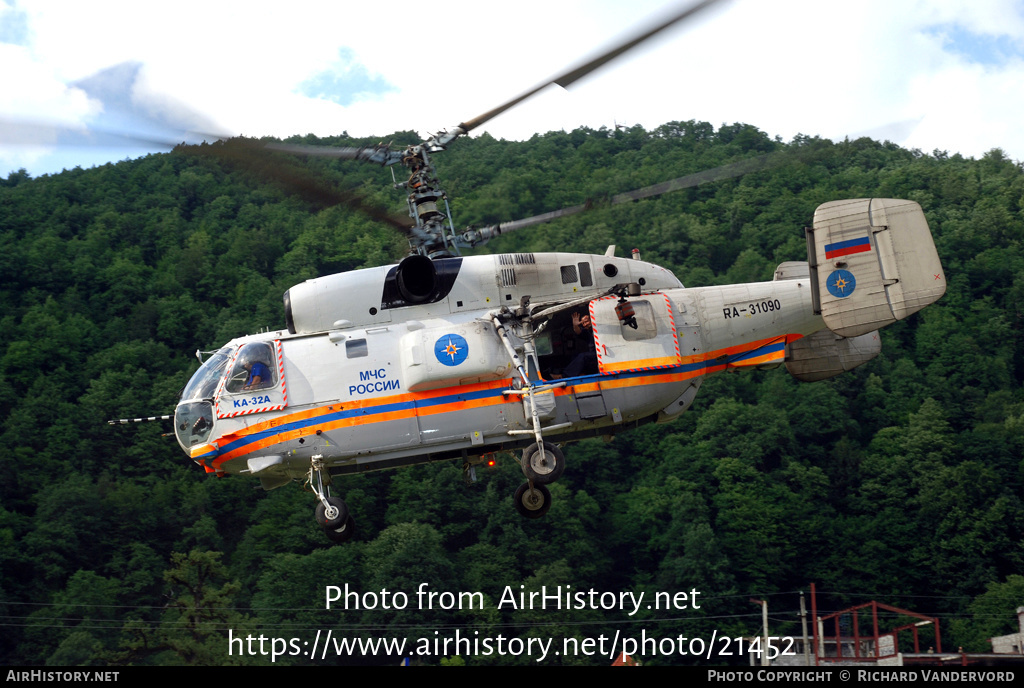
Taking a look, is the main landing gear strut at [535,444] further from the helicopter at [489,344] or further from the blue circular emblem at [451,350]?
the blue circular emblem at [451,350]

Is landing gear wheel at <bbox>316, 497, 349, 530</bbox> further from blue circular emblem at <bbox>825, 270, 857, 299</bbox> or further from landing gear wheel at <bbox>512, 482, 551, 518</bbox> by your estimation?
blue circular emblem at <bbox>825, 270, 857, 299</bbox>

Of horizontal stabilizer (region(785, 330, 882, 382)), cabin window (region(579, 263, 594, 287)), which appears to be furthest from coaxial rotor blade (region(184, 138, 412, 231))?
horizontal stabilizer (region(785, 330, 882, 382))

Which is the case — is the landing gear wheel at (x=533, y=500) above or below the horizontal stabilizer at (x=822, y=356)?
below

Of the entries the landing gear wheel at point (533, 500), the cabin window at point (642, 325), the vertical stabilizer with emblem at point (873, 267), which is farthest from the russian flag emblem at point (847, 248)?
the landing gear wheel at point (533, 500)

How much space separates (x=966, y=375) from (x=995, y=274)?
287 inches

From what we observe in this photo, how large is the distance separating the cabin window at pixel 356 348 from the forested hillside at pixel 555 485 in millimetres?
27216

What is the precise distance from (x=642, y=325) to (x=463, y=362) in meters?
2.69

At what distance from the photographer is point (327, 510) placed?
15.1 m

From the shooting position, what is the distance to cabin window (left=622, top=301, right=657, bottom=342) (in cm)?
1559

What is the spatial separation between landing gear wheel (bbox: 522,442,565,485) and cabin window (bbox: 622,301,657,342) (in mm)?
1996

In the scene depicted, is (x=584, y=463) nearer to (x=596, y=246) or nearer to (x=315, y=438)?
(x=596, y=246)

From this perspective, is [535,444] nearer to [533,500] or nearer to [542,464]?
[542,464]

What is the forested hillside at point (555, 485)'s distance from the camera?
156 ft

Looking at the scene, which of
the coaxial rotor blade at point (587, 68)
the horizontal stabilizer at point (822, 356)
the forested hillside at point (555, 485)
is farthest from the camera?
the forested hillside at point (555, 485)
